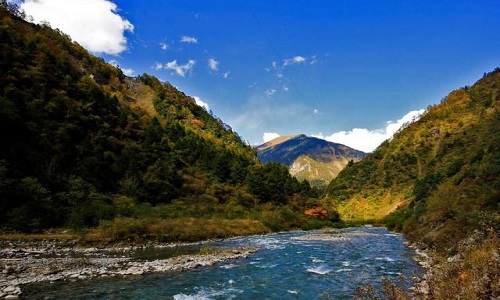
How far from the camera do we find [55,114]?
57.9m

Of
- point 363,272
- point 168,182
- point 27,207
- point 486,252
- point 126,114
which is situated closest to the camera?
point 486,252

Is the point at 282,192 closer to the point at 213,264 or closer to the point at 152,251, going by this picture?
the point at 152,251

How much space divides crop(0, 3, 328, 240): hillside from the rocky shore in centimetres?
611

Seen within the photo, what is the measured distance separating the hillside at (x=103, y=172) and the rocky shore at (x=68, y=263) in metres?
6.11

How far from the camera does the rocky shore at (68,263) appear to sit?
723 inches

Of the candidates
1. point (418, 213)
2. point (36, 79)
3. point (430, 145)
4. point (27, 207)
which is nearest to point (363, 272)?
point (418, 213)

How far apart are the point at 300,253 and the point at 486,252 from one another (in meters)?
20.2

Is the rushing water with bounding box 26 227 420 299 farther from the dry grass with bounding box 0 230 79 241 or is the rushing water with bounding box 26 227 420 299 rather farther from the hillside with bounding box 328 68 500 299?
the dry grass with bounding box 0 230 79 241

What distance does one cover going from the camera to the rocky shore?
18.4m

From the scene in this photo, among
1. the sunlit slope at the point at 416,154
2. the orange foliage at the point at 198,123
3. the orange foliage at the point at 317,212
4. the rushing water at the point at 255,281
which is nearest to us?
the rushing water at the point at 255,281

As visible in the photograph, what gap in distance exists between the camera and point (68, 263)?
75.6ft

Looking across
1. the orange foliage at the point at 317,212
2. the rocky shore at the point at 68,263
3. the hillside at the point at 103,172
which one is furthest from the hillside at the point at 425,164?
the hillside at the point at 103,172

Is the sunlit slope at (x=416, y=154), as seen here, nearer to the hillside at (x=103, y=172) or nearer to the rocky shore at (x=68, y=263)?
the hillside at (x=103, y=172)

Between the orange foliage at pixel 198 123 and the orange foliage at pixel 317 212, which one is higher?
the orange foliage at pixel 198 123
